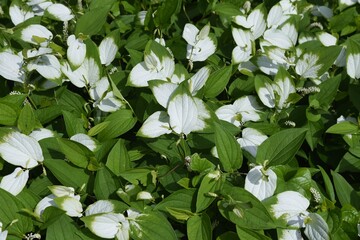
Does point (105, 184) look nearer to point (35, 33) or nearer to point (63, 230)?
point (63, 230)

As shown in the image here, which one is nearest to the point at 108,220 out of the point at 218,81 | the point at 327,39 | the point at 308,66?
the point at 218,81

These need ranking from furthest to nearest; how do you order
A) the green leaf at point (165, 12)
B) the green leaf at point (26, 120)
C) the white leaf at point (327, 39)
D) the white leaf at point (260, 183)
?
the white leaf at point (327, 39) < the green leaf at point (165, 12) < the green leaf at point (26, 120) < the white leaf at point (260, 183)

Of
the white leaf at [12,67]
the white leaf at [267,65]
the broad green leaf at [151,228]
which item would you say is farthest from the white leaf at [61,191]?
the white leaf at [267,65]

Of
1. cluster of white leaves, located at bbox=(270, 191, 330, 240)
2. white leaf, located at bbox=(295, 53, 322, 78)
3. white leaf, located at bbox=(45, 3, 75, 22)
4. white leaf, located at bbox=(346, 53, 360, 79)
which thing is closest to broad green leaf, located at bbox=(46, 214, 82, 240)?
cluster of white leaves, located at bbox=(270, 191, 330, 240)

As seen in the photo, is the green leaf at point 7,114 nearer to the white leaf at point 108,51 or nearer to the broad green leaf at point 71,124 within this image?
the broad green leaf at point 71,124

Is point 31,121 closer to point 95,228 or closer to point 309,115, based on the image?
point 95,228

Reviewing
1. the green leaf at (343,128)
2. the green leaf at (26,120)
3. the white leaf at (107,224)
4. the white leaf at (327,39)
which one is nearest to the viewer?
the white leaf at (107,224)

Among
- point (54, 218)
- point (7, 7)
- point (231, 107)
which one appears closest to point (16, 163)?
point (54, 218)
